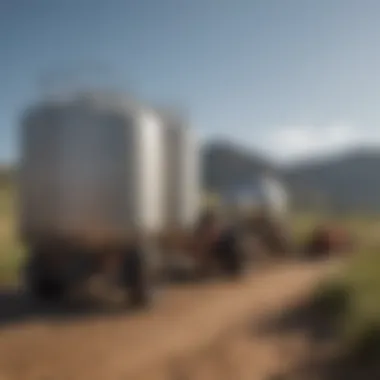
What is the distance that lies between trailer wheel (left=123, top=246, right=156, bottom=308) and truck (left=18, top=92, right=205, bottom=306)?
0.02 meters

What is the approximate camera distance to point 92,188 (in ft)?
31.8

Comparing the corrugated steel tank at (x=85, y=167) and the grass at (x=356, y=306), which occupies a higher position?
the corrugated steel tank at (x=85, y=167)

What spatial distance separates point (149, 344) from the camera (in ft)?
25.1

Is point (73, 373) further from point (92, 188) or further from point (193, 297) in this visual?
point (193, 297)

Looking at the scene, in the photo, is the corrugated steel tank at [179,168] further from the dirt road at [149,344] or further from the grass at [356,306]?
the grass at [356,306]

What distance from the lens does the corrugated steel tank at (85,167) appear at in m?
9.70

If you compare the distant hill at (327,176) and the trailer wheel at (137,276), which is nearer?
the trailer wheel at (137,276)

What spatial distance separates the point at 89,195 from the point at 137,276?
1.65 meters

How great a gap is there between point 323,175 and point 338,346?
66.7 metres

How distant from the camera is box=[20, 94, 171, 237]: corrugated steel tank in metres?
9.70

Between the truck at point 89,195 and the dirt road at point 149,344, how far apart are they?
1.12 m

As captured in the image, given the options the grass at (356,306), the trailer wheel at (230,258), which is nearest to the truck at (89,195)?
the grass at (356,306)

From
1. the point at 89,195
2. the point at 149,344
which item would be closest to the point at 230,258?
the point at 89,195

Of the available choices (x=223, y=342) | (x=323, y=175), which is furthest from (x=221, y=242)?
(x=323, y=175)
